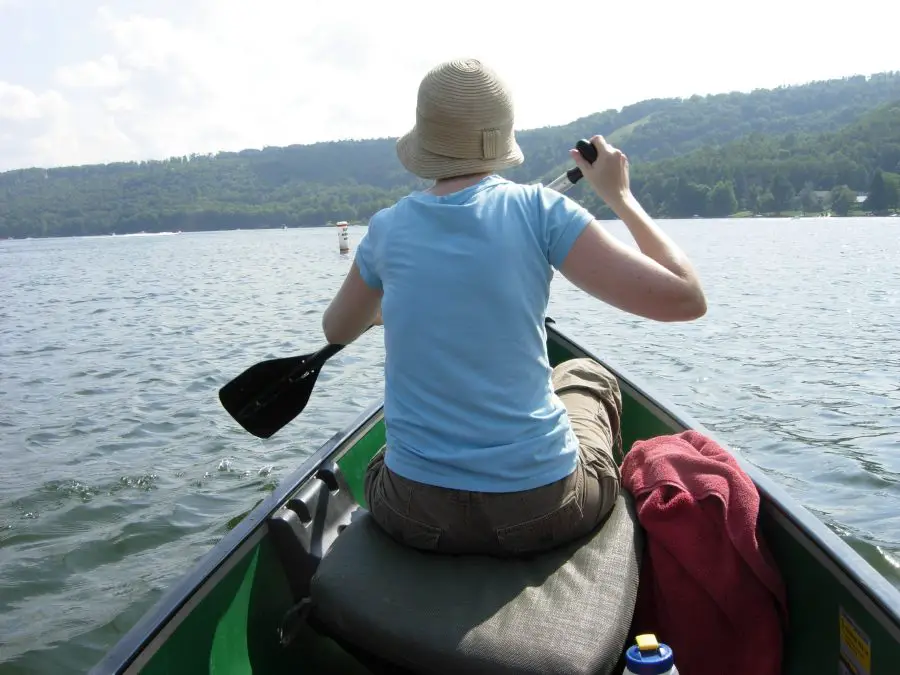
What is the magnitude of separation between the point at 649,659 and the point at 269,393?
6.94 ft

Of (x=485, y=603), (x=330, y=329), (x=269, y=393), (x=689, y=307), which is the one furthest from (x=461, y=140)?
(x=269, y=393)

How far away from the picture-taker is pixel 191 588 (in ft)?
7.06

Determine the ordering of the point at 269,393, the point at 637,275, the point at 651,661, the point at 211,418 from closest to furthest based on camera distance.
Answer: the point at 651,661 → the point at 637,275 → the point at 269,393 → the point at 211,418

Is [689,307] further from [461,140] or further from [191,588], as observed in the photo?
[191,588]

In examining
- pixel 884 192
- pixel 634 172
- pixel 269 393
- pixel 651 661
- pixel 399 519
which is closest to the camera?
pixel 651 661

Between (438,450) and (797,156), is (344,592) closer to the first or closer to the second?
(438,450)

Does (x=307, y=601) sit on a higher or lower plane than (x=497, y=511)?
lower

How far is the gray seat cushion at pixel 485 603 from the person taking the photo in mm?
1772

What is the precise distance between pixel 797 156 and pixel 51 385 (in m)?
88.8

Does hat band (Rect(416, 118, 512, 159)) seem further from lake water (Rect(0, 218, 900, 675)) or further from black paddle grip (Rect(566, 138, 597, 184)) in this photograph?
lake water (Rect(0, 218, 900, 675))

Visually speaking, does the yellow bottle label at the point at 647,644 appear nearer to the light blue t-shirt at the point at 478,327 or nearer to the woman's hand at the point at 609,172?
the light blue t-shirt at the point at 478,327

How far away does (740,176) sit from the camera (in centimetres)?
8450

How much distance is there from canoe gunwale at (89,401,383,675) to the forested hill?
6158 centimetres

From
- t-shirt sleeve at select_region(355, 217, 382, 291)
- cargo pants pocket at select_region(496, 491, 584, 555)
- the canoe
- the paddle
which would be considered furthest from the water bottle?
the paddle
